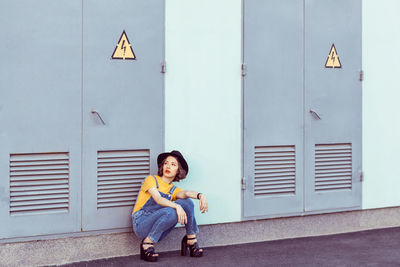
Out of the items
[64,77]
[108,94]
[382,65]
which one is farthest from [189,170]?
[382,65]

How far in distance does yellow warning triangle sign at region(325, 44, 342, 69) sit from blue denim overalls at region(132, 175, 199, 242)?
1915 mm

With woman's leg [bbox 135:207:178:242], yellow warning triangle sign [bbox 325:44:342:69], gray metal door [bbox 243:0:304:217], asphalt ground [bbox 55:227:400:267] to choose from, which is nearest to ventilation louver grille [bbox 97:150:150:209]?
woman's leg [bbox 135:207:178:242]

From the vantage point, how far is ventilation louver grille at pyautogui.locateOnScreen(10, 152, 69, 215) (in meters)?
3.91

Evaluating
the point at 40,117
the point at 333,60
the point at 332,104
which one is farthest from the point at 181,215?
the point at 333,60

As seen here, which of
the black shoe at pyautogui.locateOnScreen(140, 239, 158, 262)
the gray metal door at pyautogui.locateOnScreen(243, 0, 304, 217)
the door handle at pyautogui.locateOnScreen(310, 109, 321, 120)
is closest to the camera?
the black shoe at pyautogui.locateOnScreen(140, 239, 158, 262)

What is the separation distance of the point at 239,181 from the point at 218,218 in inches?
14.1

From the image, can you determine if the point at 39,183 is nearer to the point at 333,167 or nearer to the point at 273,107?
the point at 273,107

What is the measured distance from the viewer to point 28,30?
391cm

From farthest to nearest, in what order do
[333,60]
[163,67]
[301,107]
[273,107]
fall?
[333,60]
[301,107]
[273,107]
[163,67]

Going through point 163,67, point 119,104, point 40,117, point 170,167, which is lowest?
point 170,167

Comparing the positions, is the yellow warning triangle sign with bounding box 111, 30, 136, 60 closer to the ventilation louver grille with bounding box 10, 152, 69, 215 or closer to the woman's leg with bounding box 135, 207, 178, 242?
the ventilation louver grille with bounding box 10, 152, 69, 215

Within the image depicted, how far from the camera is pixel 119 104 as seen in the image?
168 inches

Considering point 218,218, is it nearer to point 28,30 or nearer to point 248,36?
point 248,36

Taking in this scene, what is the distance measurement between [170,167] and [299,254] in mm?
1262
